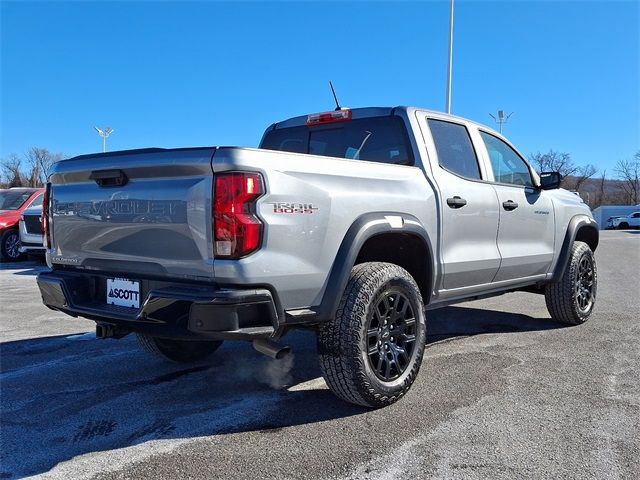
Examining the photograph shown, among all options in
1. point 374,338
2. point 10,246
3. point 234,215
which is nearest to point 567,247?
point 374,338

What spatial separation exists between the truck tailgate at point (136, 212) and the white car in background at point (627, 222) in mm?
55638

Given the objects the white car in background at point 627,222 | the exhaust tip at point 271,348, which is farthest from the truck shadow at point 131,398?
the white car in background at point 627,222

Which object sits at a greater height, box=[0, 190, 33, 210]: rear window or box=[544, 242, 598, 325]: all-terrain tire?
box=[0, 190, 33, 210]: rear window

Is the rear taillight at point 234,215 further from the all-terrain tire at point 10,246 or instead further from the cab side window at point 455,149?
the all-terrain tire at point 10,246

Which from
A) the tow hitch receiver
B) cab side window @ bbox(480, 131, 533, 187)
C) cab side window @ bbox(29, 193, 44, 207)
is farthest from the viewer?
cab side window @ bbox(29, 193, 44, 207)

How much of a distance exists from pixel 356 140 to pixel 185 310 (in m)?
2.11

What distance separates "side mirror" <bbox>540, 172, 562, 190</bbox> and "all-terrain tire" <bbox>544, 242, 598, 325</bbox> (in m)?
0.89

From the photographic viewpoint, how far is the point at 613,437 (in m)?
2.98

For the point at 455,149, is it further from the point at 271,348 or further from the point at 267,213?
the point at 271,348

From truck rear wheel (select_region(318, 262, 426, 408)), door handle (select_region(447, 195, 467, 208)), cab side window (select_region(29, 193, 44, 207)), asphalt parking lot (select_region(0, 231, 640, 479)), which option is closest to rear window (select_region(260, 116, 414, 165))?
door handle (select_region(447, 195, 467, 208))

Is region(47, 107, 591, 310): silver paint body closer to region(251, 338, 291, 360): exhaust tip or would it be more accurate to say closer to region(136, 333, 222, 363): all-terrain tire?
region(251, 338, 291, 360): exhaust tip

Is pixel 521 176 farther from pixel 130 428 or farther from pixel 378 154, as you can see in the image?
pixel 130 428

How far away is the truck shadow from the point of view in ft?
9.92

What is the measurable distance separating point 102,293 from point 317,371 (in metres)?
1.70
